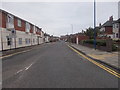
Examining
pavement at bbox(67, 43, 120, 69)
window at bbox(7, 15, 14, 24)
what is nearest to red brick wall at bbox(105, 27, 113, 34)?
window at bbox(7, 15, 14, 24)

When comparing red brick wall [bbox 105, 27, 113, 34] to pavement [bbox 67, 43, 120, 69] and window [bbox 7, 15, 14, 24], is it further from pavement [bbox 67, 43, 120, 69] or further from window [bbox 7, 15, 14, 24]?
pavement [bbox 67, 43, 120, 69]

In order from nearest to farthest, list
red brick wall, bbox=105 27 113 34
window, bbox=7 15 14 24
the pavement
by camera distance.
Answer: the pavement, window, bbox=7 15 14 24, red brick wall, bbox=105 27 113 34

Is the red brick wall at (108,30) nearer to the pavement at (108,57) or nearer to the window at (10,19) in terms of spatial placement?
the window at (10,19)

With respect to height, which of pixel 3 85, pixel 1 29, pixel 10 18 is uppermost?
pixel 10 18

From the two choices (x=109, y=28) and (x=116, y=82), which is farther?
(x=109, y=28)

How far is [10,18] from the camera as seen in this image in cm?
2559

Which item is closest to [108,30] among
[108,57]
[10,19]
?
[10,19]

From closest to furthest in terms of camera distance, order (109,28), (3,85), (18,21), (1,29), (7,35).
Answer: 1. (3,85)
2. (1,29)
3. (7,35)
4. (18,21)
5. (109,28)

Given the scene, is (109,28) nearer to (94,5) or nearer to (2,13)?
(94,5)

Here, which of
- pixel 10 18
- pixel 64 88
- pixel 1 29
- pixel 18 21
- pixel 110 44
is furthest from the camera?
pixel 18 21

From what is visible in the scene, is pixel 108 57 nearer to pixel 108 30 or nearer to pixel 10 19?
pixel 10 19

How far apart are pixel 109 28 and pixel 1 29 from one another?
1624 inches

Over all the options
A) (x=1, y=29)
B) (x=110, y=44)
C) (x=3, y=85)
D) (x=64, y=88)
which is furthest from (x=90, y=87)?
(x=1, y=29)

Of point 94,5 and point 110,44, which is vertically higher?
point 94,5
